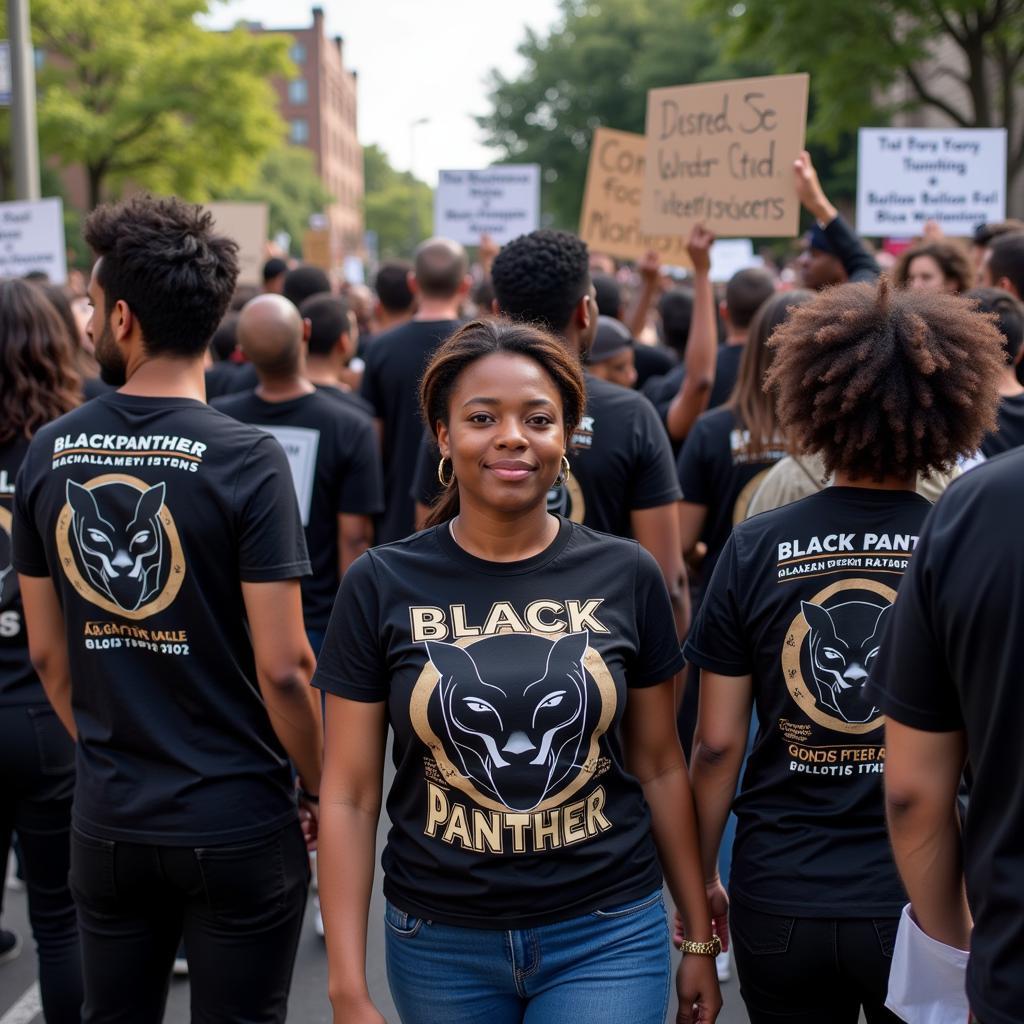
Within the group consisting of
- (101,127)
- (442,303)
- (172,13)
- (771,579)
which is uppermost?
(172,13)

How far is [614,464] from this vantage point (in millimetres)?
3695

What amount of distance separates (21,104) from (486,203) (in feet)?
15.4

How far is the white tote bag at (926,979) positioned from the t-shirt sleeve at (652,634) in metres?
0.67

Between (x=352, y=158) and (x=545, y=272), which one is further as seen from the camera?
(x=352, y=158)

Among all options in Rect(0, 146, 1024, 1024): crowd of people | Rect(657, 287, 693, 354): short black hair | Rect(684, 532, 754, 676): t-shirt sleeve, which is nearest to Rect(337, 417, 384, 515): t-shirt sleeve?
Rect(0, 146, 1024, 1024): crowd of people

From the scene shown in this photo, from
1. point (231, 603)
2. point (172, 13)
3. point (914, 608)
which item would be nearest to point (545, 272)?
point (231, 603)

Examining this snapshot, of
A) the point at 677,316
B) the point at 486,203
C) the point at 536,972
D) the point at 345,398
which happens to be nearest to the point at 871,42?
the point at 486,203

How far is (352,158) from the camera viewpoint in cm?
11131

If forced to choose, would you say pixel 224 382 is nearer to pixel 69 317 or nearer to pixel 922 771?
pixel 69 317

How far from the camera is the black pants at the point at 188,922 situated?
108 inches

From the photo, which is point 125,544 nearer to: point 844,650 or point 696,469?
point 844,650

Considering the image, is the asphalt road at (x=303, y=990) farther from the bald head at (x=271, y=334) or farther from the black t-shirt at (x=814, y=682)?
the bald head at (x=271, y=334)

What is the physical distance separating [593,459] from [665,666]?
1.24 m

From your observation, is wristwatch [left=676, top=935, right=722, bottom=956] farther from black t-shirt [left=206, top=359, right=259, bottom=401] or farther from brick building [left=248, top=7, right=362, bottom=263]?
brick building [left=248, top=7, right=362, bottom=263]
